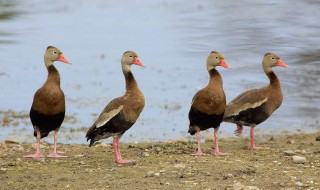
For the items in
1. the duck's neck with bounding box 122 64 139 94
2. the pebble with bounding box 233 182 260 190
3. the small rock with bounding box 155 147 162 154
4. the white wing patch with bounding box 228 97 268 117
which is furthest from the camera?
the white wing patch with bounding box 228 97 268 117

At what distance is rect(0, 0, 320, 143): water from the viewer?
569 inches

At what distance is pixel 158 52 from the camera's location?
Result: 18453mm

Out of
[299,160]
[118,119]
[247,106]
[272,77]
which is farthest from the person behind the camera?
[272,77]

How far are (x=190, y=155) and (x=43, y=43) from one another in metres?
9.13

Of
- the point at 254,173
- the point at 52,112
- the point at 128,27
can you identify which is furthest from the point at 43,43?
the point at 254,173

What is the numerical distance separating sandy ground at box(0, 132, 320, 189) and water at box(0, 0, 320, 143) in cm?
164

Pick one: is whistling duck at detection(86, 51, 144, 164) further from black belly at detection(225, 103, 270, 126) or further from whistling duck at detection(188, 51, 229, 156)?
black belly at detection(225, 103, 270, 126)

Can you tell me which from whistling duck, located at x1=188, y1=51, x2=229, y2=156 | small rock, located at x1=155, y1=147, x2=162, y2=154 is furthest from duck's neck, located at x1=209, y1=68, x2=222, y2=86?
small rock, located at x1=155, y1=147, x2=162, y2=154

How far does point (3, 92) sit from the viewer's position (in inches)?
617

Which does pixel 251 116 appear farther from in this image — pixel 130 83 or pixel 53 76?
pixel 53 76

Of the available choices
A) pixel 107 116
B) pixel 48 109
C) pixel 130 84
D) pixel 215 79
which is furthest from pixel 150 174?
pixel 215 79

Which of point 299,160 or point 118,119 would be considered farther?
point 118,119

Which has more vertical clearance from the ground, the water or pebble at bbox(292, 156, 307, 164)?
the water

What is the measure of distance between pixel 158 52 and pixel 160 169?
861 centimetres
